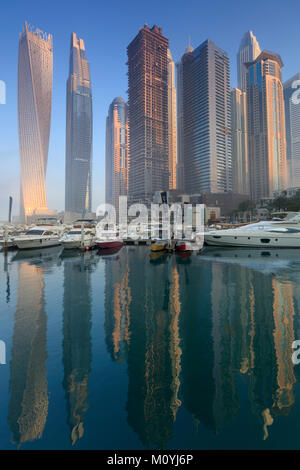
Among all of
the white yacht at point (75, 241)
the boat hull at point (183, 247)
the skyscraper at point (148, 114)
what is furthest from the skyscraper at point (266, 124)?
the white yacht at point (75, 241)

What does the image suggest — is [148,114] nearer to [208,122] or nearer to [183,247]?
[208,122]

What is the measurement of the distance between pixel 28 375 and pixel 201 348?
561cm

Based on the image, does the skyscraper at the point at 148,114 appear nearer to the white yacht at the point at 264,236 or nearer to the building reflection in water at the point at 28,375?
the white yacht at the point at 264,236

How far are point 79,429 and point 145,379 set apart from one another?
6.86 ft

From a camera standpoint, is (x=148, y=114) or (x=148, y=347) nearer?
(x=148, y=347)

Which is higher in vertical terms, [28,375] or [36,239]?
[36,239]

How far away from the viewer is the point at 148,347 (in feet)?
27.6

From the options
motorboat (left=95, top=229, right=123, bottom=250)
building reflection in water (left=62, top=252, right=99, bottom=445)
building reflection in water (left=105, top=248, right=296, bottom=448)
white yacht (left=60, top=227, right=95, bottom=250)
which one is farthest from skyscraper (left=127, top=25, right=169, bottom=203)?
building reflection in water (left=105, top=248, right=296, bottom=448)

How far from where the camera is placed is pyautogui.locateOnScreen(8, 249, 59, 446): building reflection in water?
523cm

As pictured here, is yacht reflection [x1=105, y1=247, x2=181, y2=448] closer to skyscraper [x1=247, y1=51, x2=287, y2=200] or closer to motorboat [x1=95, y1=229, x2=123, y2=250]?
motorboat [x1=95, y1=229, x2=123, y2=250]

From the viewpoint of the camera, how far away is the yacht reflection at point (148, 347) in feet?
17.4

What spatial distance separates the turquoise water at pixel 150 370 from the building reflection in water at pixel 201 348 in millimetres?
33

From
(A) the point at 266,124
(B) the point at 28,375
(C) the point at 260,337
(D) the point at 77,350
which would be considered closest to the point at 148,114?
(A) the point at 266,124

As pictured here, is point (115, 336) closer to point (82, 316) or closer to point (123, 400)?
point (82, 316)
